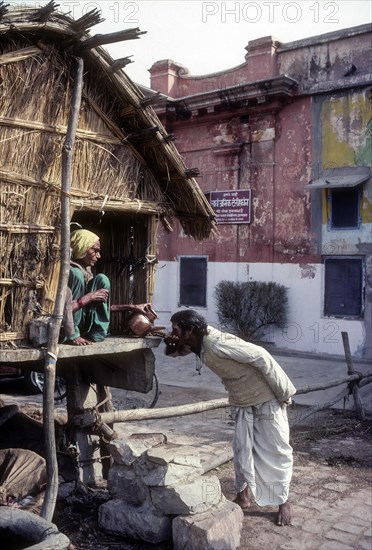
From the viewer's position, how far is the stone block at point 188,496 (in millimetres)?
3943

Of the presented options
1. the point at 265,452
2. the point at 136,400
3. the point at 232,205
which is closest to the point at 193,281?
the point at 232,205

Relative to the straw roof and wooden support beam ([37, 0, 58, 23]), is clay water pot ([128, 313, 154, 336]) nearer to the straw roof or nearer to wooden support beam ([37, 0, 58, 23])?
the straw roof

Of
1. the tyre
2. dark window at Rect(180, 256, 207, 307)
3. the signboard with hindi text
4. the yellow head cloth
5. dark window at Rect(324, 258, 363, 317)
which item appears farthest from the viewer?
dark window at Rect(180, 256, 207, 307)

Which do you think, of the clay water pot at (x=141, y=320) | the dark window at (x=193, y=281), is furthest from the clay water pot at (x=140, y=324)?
the dark window at (x=193, y=281)

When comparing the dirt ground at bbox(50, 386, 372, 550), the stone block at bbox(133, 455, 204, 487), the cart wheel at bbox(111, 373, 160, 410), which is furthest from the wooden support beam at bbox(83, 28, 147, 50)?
the cart wheel at bbox(111, 373, 160, 410)

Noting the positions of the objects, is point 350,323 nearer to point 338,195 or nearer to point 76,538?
point 338,195

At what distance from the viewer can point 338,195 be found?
45.7 feet

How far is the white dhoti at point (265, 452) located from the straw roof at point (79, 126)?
6.41 ft

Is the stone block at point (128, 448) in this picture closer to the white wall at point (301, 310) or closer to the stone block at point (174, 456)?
the stone block at point (174, 456)

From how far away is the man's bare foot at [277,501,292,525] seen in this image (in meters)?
Result: 4.45

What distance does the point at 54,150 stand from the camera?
439 centimetres

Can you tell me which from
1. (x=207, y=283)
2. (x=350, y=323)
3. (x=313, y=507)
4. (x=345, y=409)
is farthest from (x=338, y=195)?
(x=313, y=507)

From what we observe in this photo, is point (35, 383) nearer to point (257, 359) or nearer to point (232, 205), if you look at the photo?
point (257, 359)

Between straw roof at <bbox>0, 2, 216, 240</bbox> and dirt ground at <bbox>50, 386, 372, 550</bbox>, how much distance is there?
226cm
